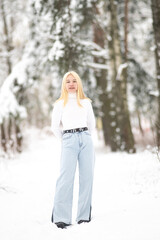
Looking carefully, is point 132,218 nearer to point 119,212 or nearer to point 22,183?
point 119,212

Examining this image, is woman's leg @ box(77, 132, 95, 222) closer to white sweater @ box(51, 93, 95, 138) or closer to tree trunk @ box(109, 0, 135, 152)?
white sweater @ box(51, 93, 95, 138)

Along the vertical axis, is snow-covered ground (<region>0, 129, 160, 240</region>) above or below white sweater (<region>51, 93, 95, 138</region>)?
below

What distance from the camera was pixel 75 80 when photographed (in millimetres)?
3975

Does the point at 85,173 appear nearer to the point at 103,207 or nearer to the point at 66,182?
the point at 66,182

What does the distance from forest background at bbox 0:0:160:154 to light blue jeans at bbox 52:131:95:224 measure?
3299 mm

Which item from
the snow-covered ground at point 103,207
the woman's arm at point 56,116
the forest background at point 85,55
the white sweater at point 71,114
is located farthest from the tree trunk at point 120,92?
the woman's arm at point 56,116

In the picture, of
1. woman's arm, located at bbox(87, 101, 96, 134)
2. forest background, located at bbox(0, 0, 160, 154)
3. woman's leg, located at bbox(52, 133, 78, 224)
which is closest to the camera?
woman's leg, located at bbox(52, 133, 78, 224)

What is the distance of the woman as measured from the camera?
3.77 meters

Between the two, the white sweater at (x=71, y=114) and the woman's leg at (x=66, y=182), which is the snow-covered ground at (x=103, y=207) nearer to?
the woman's leg at (x=66, y=182)

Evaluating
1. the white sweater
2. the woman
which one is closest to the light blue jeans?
the woman

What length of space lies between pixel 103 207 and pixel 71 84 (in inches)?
79.4

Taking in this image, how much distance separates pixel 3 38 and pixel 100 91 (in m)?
5.17

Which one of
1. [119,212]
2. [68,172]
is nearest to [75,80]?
[68,172]

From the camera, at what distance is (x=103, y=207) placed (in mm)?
4379
